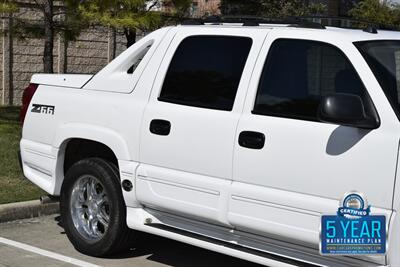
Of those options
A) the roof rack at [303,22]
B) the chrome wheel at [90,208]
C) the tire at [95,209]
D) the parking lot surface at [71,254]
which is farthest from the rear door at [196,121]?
the parking lot surface at [71,254]

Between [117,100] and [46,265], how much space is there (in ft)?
4.97

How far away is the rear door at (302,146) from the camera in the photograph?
3.84 metres

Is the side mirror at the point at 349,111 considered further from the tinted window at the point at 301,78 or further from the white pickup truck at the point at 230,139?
the tinted window at the point at 301,78

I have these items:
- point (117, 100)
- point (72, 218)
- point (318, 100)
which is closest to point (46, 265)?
point (72, 218)

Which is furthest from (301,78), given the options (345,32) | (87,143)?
(87,143)

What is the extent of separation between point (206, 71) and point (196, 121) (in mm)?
441

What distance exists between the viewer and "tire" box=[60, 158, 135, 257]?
17.5 ft

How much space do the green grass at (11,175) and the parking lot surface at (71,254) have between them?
0.67 metres

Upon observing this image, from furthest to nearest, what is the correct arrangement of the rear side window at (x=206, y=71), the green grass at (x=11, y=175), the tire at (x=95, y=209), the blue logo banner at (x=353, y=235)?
the green grass at (x=11, y=175), the tire at (x=95, y=209), the rear side window at (x=206, y=71), the blue logo banner at (x=353, y=235)

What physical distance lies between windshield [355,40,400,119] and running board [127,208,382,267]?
1041 mm

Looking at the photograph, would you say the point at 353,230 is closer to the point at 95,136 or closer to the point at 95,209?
the point at 95,136

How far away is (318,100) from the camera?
4.23 meters

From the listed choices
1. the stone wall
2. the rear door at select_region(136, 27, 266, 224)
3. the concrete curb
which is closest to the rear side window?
the rear door at select_region(136, 27, 266, 224)

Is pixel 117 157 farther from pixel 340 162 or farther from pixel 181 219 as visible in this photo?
pixel 340 162
